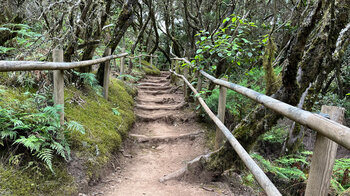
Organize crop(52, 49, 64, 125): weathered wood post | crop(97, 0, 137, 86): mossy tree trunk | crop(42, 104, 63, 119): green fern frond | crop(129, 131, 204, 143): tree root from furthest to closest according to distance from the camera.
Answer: crop(97, 0, 137, 86): mossy tree trunk → crop(129, 131, 204, 143): tree root → crop(52, 49, 64, 125): weathered wood post → crop(42, 104, 63, 119): green fern frond

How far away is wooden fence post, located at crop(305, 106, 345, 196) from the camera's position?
1104 mm

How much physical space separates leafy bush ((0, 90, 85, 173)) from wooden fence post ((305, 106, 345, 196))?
7.00ft

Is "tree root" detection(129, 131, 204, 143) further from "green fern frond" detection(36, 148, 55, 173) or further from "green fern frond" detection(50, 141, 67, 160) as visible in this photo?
"green fern frond" detection(36, 148, 55, 173)

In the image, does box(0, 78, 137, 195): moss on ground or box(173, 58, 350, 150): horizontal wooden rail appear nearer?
box(173, 58, 350, 150): horizontal wooden rail

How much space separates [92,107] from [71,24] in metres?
1.51

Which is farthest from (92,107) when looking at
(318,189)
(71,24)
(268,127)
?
(318,189)

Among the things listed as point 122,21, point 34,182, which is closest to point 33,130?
point 34,182

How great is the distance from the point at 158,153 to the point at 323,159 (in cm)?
340

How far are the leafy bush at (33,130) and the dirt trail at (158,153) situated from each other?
75 centimetres

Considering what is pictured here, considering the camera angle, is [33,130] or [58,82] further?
[58,82]

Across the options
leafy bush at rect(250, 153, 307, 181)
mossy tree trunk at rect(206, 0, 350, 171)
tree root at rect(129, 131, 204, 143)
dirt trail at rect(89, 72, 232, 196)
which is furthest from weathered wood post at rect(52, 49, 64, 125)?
leafy bush at rect(250, 153, 307, 181)

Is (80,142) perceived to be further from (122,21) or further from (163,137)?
(122,21)

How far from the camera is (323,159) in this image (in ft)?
3.67

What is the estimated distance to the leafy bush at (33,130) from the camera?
2037mm
